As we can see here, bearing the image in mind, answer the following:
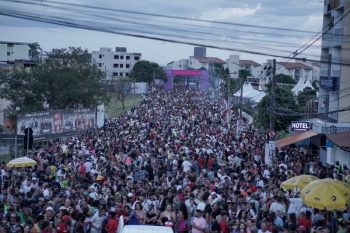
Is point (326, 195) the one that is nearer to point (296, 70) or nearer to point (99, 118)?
point (99, 118)

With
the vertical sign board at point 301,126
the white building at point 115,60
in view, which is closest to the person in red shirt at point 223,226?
the vertical sign board at point 301,126

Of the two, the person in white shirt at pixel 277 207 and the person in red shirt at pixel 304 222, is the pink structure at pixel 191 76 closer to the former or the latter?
the person in white shirt at pixel 277 207

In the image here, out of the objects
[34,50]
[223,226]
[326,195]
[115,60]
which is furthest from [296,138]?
[115,60]

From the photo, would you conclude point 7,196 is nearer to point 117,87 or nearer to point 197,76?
point 117,87

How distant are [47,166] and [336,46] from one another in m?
20.8

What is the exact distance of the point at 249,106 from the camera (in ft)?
204

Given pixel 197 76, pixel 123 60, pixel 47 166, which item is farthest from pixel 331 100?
pixel 123 60

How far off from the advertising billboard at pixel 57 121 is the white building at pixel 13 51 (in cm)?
6775

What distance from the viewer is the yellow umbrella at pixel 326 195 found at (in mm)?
12039

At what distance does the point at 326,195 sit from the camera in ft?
39.8

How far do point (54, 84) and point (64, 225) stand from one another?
38.1 m

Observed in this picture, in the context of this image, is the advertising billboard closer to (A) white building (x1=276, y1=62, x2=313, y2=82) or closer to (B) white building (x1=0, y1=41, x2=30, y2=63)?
(B) white building (x1=0, y1=41, x2=30, y2=63)

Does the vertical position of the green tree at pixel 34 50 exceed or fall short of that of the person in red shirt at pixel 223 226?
it exceeds it

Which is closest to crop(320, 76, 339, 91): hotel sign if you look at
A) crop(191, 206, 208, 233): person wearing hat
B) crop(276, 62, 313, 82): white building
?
crop(191, 206, 208, 233): person wearing hat
